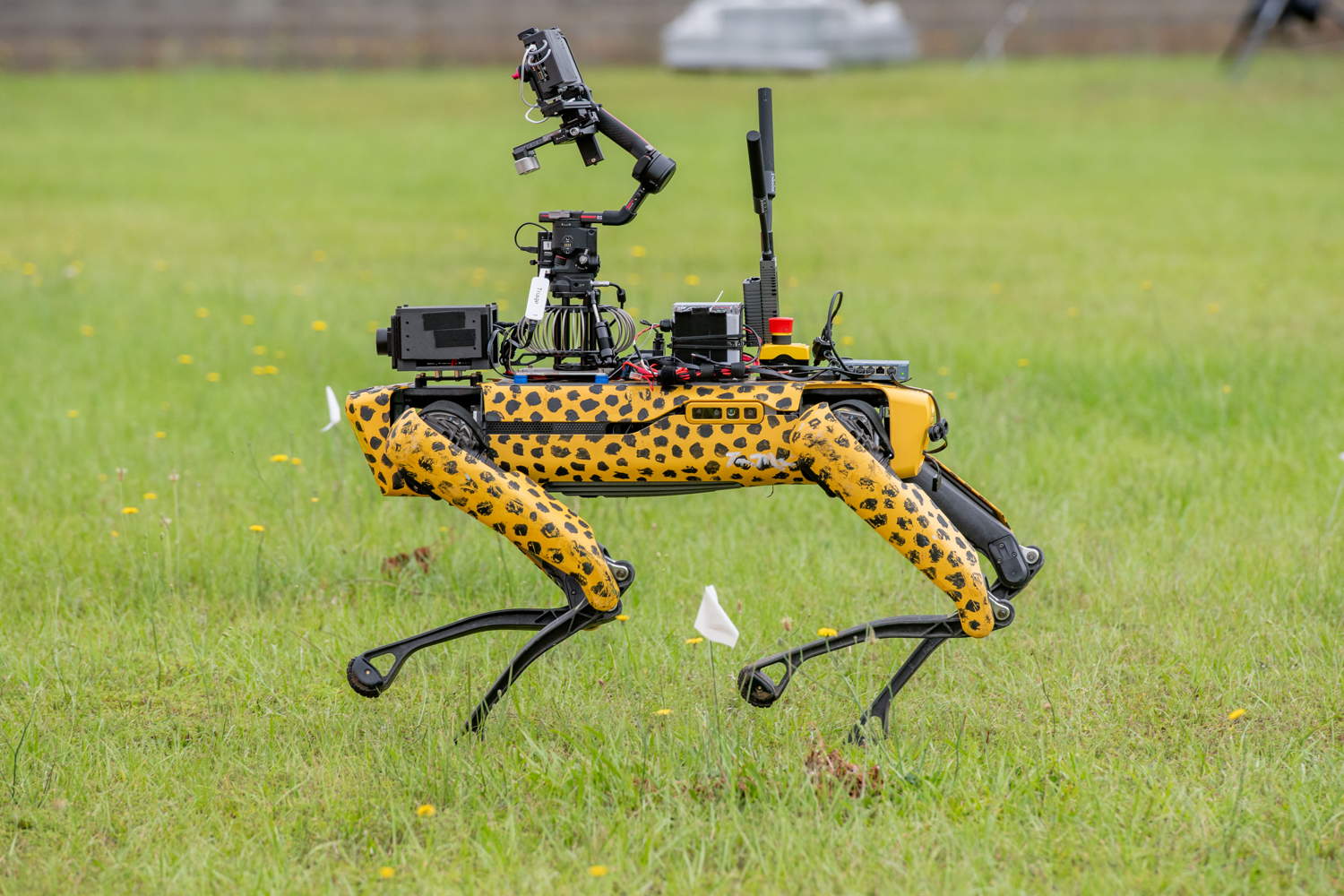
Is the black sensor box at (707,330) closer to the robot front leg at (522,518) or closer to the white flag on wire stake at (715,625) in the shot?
the robot front leg at (522,518)

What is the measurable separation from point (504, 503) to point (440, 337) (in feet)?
1.90

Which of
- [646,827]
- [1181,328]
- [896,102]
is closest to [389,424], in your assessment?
[646,827]

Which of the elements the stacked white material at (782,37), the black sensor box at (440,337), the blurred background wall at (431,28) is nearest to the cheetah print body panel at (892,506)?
the black sensor box at (440,337)

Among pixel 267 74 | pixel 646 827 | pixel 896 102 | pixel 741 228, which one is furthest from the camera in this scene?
pixel 267 74

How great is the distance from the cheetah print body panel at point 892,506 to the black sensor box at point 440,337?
1.03 metres

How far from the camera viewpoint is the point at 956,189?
20.2m

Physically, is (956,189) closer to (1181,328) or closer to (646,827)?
(1181,328)

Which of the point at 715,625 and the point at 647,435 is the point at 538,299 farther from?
the point at 715,625

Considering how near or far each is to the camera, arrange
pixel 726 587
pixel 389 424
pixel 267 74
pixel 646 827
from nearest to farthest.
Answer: pixel 646 827 → pixel 389 424 → pixel 726 587 → pixel 267 74

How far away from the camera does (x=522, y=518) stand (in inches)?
182

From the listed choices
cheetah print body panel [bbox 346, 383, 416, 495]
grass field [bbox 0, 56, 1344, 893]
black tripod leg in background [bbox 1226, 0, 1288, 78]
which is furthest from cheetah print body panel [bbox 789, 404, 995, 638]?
black tripod leg in background [bbox 1226, 0, 1288, 78]

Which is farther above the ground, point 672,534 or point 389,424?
point 389,424

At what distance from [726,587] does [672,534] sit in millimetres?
761

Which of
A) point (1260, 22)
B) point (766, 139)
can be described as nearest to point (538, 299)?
point (766, 139)
